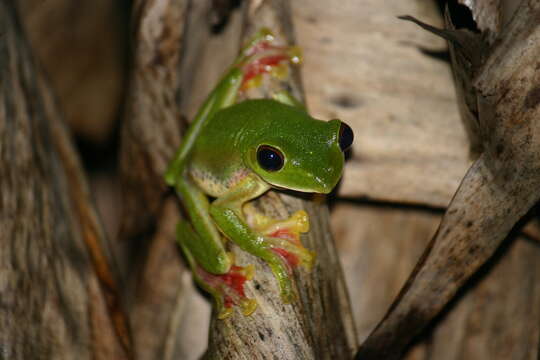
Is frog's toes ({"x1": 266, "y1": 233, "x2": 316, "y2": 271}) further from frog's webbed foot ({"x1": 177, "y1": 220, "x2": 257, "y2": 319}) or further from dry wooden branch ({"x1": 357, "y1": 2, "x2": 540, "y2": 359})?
dry wooden branch ({"x1": 357, "y1": 2, "x2": 540, "y2": 359})

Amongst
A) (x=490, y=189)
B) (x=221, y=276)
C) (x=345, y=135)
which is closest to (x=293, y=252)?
(x=221, y=276)

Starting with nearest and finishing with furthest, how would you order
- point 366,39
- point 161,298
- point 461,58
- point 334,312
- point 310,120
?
point 461,58 → point 334,312 → point 310,120 → point 366,39 → point 161,298

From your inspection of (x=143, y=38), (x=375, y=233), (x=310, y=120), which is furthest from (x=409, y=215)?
(x=143, y=38)

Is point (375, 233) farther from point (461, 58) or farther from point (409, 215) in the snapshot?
point (461, 58)

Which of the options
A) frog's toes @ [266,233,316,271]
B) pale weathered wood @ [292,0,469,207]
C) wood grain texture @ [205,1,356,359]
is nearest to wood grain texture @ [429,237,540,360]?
pale weathered wood @ [292,0,469,207]

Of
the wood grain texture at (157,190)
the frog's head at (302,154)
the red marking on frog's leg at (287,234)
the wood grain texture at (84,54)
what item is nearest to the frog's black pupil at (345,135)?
the frog's head at (302,154)

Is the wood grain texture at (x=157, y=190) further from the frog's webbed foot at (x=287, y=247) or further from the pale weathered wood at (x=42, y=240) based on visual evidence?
the frog's webbed foot at (x=287, y=247)
